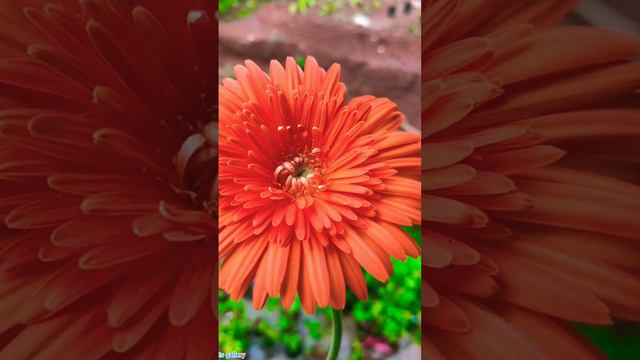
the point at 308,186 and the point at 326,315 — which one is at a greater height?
the point at 308,186

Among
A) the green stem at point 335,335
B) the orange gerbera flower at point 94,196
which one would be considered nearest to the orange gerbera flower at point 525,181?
the green stem at point 335,335

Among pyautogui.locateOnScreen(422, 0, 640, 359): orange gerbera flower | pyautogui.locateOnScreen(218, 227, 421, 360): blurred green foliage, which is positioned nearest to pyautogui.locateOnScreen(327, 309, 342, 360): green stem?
pyautogui.locateOnScreen(218, 227, 421, 360): blurred green foliage

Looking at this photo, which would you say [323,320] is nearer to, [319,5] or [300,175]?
[300,175]

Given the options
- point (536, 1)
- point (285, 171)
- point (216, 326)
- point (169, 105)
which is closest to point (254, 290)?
point (216, 326)

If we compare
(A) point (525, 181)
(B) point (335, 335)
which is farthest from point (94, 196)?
(A) point (525, 181)

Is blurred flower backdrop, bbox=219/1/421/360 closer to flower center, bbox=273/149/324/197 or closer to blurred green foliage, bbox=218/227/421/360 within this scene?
blurred green foliage, bbox=218/227/421/360

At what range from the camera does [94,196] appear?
0.89m

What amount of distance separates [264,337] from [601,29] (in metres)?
0.74

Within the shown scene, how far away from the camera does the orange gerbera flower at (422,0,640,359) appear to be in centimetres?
92

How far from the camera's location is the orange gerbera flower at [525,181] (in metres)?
0.92

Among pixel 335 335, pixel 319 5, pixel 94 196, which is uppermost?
pixel 319 5

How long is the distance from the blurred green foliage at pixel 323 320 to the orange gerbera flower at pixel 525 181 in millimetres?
33

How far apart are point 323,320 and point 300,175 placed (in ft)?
0.77

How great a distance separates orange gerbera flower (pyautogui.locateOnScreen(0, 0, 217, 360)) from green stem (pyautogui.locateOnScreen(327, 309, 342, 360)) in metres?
0.19
